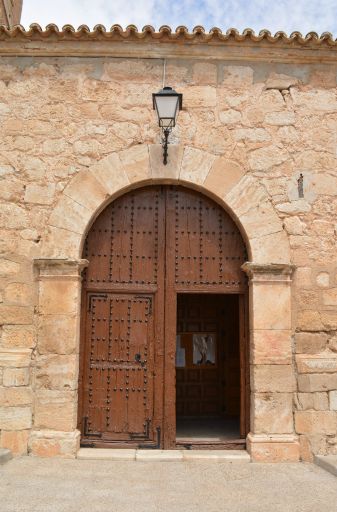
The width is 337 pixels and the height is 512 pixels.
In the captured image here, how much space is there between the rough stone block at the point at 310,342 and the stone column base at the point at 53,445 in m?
2.50

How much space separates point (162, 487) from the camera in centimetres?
378

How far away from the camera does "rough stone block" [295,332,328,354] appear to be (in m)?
4.84

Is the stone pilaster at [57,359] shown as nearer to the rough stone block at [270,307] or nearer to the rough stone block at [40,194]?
the rough stone block at [40,194]

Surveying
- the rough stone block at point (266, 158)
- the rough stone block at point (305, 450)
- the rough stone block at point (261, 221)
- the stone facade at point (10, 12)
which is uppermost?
the stone facade at point (10, 12)

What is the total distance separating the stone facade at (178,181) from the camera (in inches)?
184

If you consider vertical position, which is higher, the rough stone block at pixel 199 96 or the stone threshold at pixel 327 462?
the rough stone block at pixel 199 96

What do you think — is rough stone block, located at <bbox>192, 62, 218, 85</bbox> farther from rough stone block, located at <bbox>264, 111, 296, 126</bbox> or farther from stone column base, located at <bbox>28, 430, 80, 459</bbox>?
stone column base, located at <bbox>28, 430, 80, 459</bbox>

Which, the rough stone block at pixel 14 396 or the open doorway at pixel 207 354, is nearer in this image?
the rough stone block at pixel 14 396

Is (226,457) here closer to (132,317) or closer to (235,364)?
(132,317)

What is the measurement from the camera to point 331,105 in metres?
5.25

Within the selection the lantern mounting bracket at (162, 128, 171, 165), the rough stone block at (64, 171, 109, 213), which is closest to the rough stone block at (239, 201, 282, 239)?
the lantern mounting bracket at (162, 128, 171, 165)

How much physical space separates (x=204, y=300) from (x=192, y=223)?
9.25 ft

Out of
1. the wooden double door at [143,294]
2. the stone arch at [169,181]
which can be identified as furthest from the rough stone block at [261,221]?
the wooden double door at [143,294]

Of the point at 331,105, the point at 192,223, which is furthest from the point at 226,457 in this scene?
the point at 331,105
